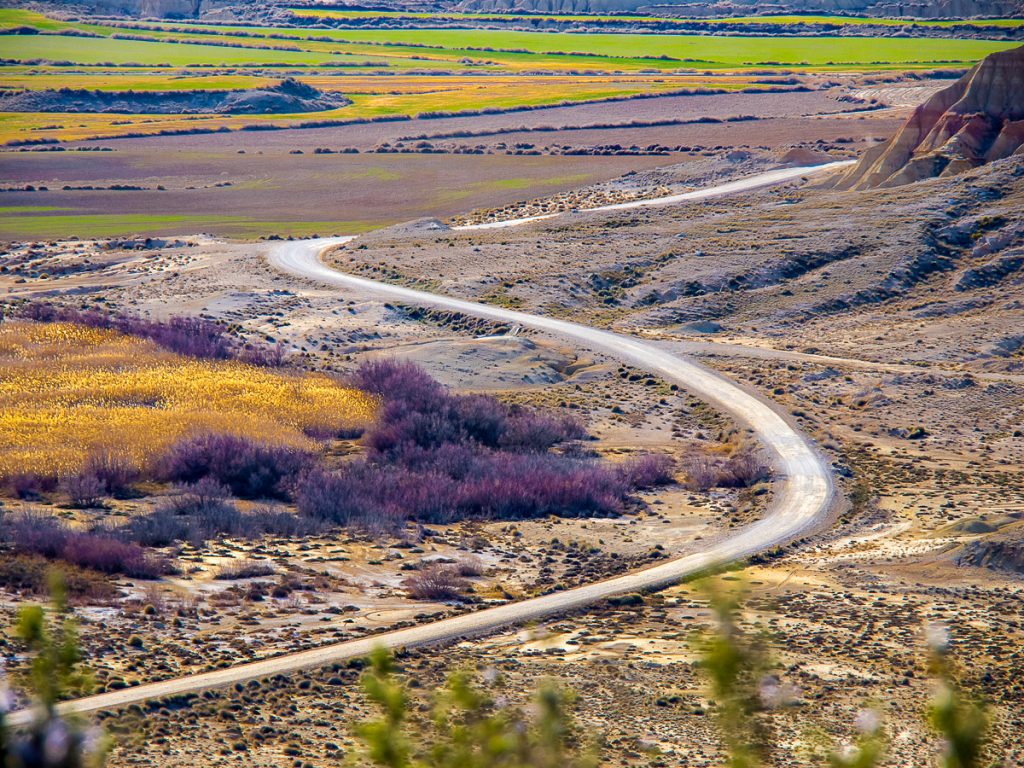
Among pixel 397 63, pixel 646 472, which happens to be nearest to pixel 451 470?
pixel 646 472

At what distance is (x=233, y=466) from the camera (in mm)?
25375

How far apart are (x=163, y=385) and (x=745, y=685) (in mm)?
28747

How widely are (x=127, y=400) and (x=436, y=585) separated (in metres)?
14.6

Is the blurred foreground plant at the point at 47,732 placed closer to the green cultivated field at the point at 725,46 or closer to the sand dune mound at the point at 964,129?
the sand dune mound at the point at 964,129

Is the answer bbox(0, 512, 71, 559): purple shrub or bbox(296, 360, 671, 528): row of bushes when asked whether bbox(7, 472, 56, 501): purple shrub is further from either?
bbox(296, 360, 671, 528): row of bushes

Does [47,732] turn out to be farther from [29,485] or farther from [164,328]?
[164,328]

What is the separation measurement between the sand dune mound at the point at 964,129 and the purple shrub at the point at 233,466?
44672 millimetres

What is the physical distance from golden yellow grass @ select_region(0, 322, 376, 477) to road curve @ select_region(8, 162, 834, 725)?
411 inches

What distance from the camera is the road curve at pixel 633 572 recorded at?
14883 mm

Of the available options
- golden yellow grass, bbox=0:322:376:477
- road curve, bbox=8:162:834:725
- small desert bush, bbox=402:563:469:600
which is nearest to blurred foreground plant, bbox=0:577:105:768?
road curve, bbox=8:162:834:725

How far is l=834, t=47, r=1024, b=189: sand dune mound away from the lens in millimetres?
59000

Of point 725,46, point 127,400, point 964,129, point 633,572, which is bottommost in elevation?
point 127,400

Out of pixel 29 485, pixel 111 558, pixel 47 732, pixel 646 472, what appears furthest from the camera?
pixel 646 472

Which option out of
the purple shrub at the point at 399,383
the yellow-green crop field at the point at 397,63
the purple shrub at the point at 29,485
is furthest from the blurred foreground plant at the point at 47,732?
the yellow-green crop field at the point at 397,63
